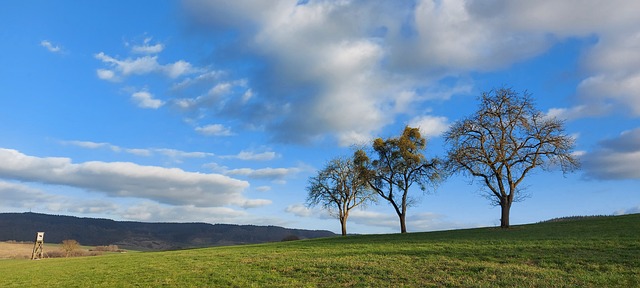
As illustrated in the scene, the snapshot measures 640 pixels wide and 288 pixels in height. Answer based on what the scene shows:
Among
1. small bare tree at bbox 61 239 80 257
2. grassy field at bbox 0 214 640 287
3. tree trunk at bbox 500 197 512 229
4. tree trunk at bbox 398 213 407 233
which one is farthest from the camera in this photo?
small bare tree at bbox 61 239 80 257

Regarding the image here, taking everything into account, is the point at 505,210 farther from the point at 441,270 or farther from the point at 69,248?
the point at 69,248

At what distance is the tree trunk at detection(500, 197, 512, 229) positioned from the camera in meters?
43.1

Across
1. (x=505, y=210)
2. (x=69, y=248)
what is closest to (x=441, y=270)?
(x=505, y=210)

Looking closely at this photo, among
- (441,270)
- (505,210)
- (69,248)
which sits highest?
(505,210)

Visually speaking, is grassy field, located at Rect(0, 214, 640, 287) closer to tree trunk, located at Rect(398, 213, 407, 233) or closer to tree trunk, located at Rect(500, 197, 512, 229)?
tree trunk, located at Rect(500, 197, 512, 229)

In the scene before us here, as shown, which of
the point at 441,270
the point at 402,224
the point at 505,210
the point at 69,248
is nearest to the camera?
the point at 441,270

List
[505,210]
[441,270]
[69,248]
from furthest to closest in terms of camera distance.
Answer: [69,248], [505,210], [441,270]

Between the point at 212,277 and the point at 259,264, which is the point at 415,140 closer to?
the point at 259,264

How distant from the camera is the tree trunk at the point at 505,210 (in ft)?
141

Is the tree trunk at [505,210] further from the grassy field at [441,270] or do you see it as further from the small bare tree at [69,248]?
the small bare tree at [69,248]

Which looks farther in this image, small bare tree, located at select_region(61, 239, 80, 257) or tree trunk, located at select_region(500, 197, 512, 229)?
small bare tree, located at select_region(61, 239, 80, 257)

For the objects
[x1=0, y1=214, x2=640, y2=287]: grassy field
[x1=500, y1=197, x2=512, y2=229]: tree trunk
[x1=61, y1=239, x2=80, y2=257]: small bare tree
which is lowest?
[x1=61, y1=239, x2=80, y2=257]: small bare tree

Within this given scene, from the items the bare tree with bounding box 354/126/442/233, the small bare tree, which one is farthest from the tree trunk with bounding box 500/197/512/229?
the small bare tree

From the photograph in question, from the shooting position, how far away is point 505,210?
43.5 metres
